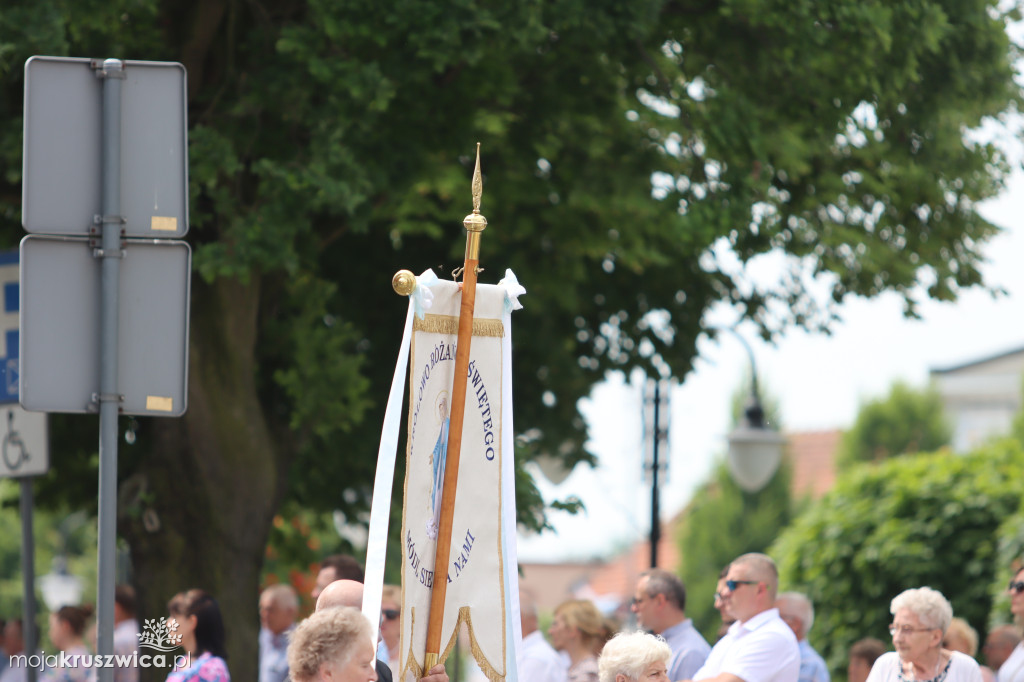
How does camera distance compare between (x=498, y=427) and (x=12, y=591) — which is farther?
(x=12, y=591)

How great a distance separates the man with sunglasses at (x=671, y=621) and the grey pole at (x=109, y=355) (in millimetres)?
4019

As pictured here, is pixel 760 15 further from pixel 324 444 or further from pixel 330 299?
pixel 324 444

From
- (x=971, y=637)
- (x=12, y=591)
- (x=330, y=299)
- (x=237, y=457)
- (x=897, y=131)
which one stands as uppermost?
(x=897, y=131)

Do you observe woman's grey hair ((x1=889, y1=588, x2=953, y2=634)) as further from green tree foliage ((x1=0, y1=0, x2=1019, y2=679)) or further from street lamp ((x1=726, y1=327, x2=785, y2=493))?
street lamp ((x1=726, y1=327, x2=785, y2=493))

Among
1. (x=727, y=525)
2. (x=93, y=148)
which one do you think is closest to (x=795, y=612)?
(x=93, y=148)

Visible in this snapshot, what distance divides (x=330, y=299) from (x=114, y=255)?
23.2 ft

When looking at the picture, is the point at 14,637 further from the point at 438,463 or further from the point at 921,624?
the point at 921,624

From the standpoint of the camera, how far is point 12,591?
4356 cm

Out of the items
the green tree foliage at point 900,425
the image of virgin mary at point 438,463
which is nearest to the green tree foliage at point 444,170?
the image of virgin mary at point 438,463

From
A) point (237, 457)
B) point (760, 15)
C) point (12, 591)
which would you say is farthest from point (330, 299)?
point (12, 591)

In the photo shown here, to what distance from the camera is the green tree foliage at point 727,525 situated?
148 feet

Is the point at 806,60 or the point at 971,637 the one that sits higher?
the point at 806,60

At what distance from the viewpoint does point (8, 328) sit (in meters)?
6.36

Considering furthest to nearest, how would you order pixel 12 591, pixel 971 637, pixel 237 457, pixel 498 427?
pixel 12 591, pixel 237 457, pixel 971 637, pixel 498 427
